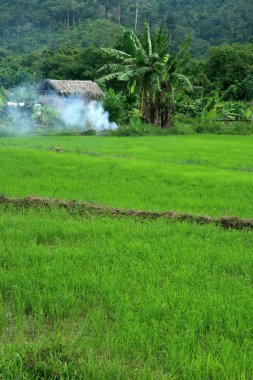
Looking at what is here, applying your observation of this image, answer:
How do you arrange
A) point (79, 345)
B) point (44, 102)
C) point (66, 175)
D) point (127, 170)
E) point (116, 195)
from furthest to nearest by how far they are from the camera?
point (44, 102) < point (127, 170) < point (66, 175) < point (116, 195) < point (79, 345)

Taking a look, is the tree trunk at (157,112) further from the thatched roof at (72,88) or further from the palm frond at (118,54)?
the thatched roof at (72,88)

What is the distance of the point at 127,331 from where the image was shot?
2547mm

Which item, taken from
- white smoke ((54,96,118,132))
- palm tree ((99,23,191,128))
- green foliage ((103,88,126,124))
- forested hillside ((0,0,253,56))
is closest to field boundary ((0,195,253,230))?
palm tree ((99,23,191,128))

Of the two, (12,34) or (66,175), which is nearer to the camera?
(66,175)

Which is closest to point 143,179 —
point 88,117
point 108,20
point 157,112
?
point 157,112

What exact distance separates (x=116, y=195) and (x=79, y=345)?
4142mm

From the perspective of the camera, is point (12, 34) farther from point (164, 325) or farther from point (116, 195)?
point (164, 325)

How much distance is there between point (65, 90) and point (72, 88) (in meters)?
0.57

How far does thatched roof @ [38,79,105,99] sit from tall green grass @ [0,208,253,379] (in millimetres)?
21144

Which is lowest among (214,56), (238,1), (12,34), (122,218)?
(122,218)

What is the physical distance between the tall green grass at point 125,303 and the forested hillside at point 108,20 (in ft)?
129

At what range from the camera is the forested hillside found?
144 ft

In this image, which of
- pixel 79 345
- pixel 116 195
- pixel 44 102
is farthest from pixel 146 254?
pixel 44 102

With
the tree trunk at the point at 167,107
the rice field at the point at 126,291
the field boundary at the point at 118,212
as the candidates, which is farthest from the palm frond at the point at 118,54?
the field boundary at the point at 118,212
